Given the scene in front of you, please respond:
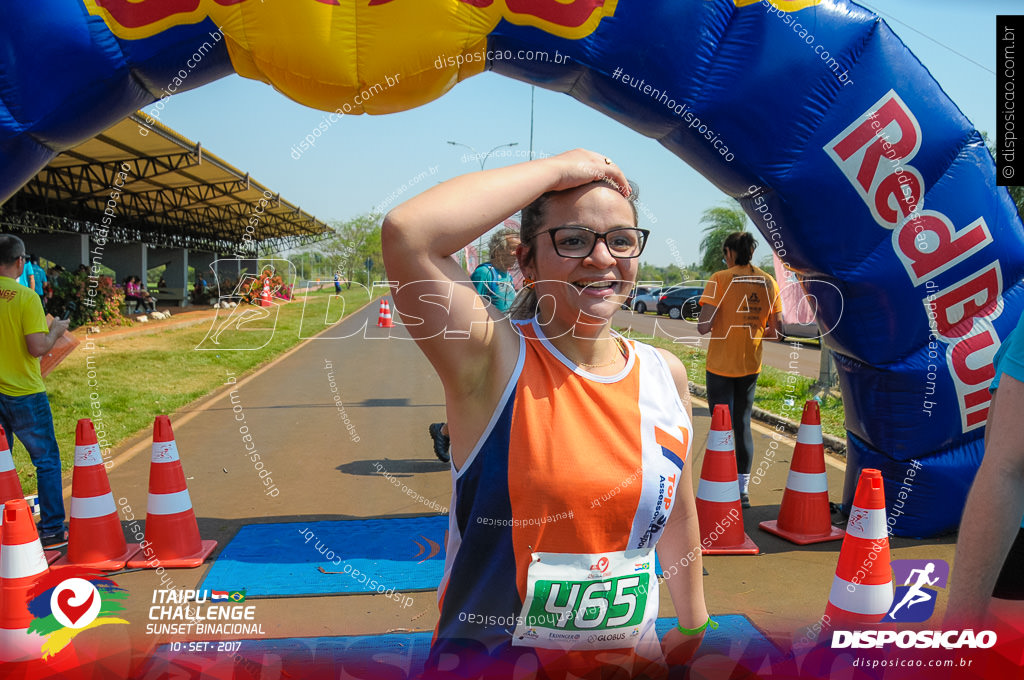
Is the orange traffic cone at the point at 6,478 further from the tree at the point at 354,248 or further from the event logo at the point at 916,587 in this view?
the event logo at the point at 916,587

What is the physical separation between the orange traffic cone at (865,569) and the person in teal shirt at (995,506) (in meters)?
1.96

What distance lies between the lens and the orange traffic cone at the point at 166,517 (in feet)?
13.3

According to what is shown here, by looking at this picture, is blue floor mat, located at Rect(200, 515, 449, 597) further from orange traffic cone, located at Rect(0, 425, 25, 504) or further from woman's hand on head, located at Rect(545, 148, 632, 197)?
woman's hand on head, located at Rect(545, 148, 632, 197)

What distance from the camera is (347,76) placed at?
361 centimetres

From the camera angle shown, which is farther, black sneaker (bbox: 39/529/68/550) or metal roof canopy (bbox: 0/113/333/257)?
metal roof canopy (bbox: 0/113/333/257)

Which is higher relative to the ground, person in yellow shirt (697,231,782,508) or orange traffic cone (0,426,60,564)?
person in yellow shirt (697,231,782,508)

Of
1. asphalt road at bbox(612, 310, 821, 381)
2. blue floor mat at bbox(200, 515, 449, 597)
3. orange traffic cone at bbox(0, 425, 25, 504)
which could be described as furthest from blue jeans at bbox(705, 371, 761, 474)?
orange traffic cone at bbox(0, 425, 25, 504)

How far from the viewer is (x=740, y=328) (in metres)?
4.99

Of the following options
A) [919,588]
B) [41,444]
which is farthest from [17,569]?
[919,588]

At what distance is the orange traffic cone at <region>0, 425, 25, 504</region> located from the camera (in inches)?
156

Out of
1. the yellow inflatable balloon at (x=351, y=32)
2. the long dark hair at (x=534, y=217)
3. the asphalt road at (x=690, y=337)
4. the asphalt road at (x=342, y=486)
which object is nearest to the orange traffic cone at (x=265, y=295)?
the asphalt road at (x=342, y=486)

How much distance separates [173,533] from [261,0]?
10.1 ft

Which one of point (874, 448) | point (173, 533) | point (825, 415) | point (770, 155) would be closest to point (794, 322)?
point (874, 448)

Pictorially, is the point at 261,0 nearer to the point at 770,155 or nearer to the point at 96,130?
the point at 96,130
